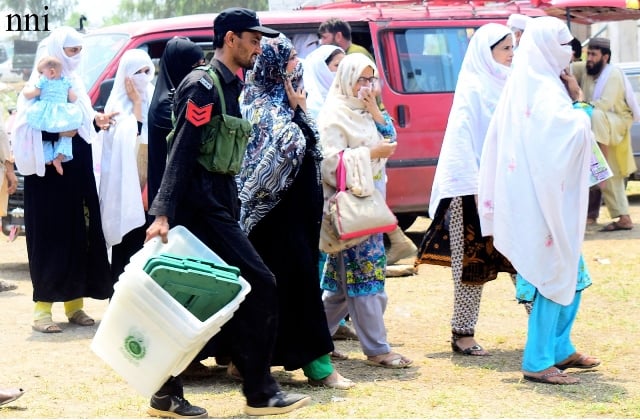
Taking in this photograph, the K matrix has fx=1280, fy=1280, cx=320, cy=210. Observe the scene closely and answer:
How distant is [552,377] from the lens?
6375mm

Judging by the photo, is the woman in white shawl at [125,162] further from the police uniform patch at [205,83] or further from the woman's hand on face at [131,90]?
the police uniform patch at [205,83]

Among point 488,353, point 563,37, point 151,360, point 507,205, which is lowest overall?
point 488,353

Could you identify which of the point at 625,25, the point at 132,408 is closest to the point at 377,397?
the point at 132,408

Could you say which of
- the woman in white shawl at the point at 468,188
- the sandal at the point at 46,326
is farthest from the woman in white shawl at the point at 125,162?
the woman in white shawl at the point at 468,188

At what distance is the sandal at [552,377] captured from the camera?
6.37 m

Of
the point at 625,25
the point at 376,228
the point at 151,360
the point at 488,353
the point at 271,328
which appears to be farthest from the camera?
the point at 625,25

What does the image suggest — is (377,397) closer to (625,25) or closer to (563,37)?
(563,37)

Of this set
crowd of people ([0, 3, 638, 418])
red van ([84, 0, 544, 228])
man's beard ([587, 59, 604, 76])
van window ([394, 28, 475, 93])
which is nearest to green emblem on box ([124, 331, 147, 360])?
crowd of people ([0, 3, 638, 418])

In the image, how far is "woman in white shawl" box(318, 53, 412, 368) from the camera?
6.68 meters

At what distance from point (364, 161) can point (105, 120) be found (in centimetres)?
254

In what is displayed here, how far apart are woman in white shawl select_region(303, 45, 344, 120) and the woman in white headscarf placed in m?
1.47

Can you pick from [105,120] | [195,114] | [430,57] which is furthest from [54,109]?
[430,57]

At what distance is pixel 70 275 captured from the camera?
8.32 meters

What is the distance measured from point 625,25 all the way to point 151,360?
81.8 ft
